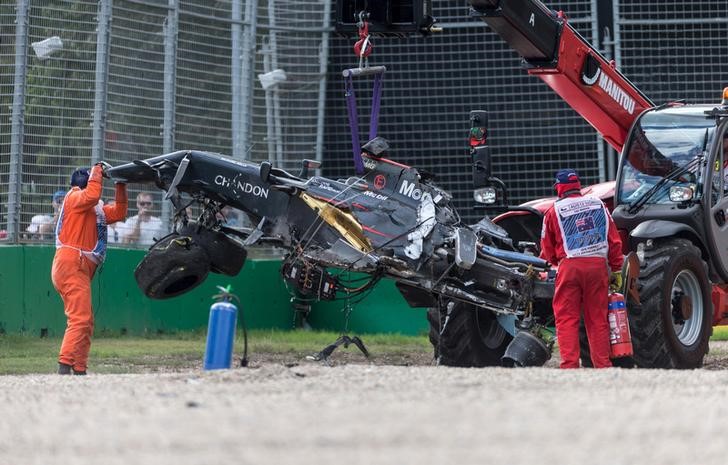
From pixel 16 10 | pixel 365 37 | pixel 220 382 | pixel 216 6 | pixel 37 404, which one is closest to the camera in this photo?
pixel 37 404

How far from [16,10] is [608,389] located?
10.2m

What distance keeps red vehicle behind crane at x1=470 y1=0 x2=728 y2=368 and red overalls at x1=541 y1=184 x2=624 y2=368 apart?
0.47 meters

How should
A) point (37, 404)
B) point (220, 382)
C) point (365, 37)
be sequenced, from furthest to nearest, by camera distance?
1. point (365, 37)
2. point (220, 382)
3. point (37, 404)

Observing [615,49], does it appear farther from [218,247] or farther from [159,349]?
[218,247]

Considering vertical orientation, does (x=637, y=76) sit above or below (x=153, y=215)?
above

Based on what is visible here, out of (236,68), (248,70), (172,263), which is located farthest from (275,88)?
(172,263)

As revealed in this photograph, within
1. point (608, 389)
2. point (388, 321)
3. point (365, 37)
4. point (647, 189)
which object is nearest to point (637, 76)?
point (388, 321)

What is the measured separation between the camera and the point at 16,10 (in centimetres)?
1669

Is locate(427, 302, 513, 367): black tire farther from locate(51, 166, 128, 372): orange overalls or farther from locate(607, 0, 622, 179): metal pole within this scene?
locate(607, 0, 622, 179): metal pole

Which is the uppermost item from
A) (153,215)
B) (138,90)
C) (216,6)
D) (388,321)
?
(216,6)

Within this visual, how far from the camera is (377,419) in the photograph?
24.3 feet

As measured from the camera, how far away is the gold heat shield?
12.2 m

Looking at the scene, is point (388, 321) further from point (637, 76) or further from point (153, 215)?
point (637, 76)

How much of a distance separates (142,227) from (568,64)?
20.1 ft
